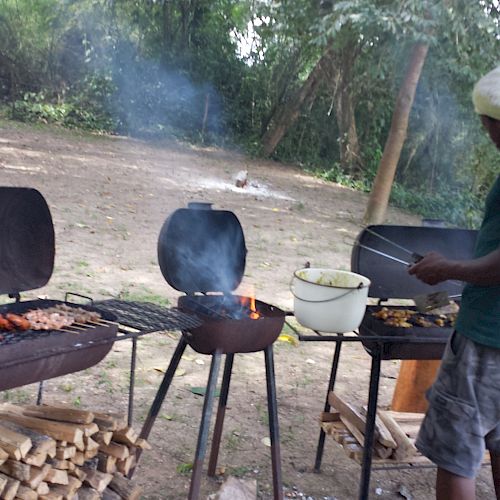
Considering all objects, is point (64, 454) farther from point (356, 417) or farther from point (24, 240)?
point (356, 417)

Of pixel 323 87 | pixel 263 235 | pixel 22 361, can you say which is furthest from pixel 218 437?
pixel 323 87

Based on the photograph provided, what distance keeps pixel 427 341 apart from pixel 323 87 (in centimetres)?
1724

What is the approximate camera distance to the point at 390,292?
3.76 m

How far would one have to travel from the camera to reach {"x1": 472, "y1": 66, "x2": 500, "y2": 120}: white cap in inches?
88.2

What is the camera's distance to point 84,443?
279cm

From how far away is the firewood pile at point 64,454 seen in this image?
2535mm

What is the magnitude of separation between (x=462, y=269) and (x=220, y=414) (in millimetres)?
1631

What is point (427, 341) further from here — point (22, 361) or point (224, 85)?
point (224, 85)

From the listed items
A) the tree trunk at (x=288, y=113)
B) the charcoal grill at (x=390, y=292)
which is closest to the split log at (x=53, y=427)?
the charcoal grill at (x=390, y=292)

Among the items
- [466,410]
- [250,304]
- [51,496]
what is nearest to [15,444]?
[51,496]

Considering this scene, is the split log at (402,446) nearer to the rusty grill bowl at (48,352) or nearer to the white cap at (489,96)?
the rusty grill bowl at (48,352)

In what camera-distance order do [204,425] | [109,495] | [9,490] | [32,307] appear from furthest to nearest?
[32,307] → [109,495] → [204,425] → [9,490]

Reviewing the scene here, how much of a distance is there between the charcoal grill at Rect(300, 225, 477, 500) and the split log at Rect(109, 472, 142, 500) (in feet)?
3.54

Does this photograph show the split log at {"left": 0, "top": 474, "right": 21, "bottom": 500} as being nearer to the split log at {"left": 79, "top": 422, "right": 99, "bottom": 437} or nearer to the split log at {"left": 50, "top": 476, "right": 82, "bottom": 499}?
the split log at {"left": 50, "top": 476, "right": 82, "bottom": 499}
